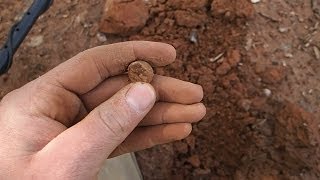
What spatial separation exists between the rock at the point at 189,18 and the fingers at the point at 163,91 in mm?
519

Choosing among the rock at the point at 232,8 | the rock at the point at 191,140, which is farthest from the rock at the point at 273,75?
the rock at the point at 191,140

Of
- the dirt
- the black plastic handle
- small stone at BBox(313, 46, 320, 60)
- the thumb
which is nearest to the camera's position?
the thumb

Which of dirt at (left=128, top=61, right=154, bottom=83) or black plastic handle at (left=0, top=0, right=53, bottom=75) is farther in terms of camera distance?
black plastic handle at (left=0, top=0, right=53, bottom=75)

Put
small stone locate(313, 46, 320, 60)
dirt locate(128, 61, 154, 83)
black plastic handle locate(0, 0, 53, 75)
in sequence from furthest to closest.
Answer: small stone locate(313, 46, 320, 60) → black plastic handle locate(0, 0, 53, 75) → dirt locate(128, 61, 154, 83)

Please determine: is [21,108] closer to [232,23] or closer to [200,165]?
[200,165]

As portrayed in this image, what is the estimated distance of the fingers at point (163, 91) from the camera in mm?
1415

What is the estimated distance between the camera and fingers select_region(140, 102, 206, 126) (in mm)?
1412

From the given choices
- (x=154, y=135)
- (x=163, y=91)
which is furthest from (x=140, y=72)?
(x=154, y=135)

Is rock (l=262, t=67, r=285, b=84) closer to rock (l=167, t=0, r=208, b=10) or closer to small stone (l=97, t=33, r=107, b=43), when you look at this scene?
rock (l=167, t=0, r=208, b=10)

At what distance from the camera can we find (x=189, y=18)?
1.89 meters

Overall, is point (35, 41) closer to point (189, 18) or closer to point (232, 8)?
point (189, 18)

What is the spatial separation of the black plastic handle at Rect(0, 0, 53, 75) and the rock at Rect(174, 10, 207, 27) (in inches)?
19.7

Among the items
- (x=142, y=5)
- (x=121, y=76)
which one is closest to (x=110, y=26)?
(x=142, y=5)

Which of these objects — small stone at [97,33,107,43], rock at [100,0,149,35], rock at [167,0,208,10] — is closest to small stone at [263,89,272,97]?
rock at [167,0,208,10]
